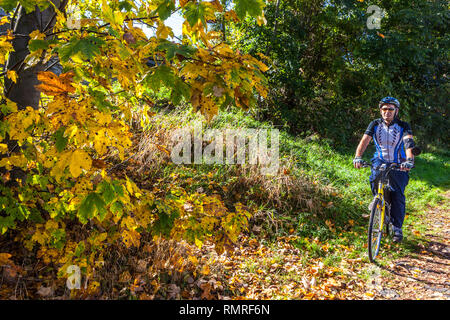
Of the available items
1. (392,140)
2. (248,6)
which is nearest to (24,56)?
(248,6)

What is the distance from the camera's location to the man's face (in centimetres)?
439

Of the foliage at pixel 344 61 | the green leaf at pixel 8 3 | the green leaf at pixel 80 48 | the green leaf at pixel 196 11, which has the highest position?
the foliage at pixel 344 61

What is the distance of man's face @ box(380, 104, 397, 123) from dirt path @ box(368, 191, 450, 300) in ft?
6.78

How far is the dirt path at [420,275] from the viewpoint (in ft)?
11.8

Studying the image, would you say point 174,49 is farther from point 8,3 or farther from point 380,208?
point 380,208

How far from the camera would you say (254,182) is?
584cm

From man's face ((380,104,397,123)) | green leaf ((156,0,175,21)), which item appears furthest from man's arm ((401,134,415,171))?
green leaf ((156,0,175,21))

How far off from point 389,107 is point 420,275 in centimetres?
233

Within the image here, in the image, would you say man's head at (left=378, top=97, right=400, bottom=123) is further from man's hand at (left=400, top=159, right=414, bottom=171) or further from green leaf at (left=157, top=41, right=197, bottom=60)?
green leaf at (left=157, top=41, right=197, bottom=60)

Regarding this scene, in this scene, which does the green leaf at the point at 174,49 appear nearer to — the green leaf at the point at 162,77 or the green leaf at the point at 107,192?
the green leaf at the point at 162,77

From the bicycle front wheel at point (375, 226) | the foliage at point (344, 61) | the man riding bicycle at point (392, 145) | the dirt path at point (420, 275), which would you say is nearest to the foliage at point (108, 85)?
the dirt path at point (420, 275)

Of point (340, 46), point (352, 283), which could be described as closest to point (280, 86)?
point (340, 46)

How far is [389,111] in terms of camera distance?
4.41m

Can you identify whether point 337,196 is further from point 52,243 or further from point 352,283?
point 52,243
